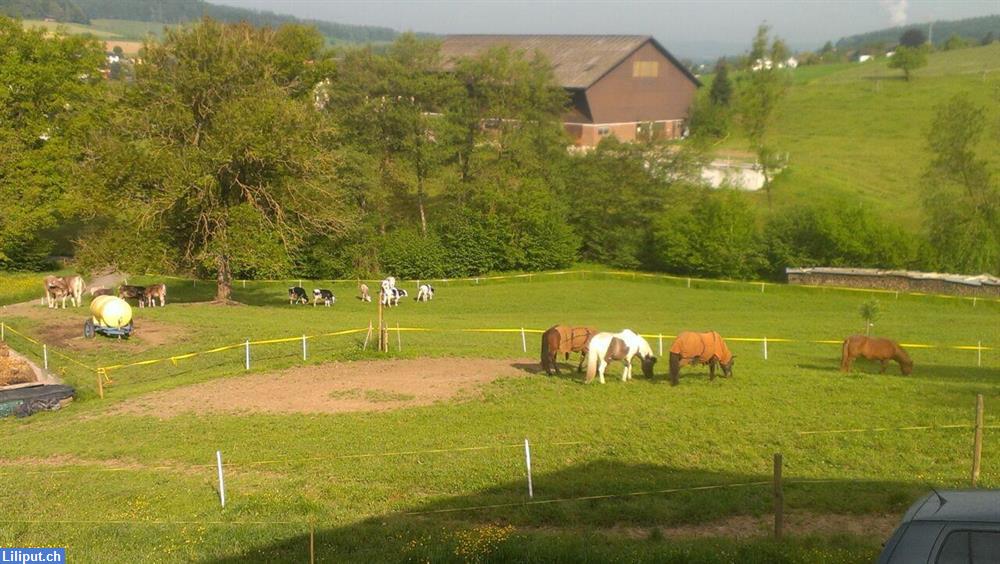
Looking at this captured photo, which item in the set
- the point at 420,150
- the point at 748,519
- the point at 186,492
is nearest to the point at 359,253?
the point at 420,150

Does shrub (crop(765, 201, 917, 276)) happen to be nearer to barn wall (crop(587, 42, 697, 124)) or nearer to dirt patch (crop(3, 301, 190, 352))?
barn wall (crop(587, 42, 697, 124))

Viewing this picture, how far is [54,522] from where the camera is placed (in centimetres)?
1295

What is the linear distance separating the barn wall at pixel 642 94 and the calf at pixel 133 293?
2028 inches

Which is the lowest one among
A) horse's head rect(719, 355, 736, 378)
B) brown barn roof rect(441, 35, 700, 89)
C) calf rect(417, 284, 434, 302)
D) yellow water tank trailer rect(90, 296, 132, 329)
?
calf rect(417, 284, 434, 302)

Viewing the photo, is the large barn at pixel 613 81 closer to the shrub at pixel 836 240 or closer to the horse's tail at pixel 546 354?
the shrub at pixel 836 240

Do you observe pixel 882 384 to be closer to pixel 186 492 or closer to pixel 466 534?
pixel 466 534

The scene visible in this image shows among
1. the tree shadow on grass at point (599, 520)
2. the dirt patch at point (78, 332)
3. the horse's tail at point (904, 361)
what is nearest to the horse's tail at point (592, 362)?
the tree shadow on grass at point (599, 520)

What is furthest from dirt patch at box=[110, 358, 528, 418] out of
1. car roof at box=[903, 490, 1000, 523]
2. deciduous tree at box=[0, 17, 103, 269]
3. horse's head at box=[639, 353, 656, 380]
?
deciduous tree at box=[0, 17, 103, 269]

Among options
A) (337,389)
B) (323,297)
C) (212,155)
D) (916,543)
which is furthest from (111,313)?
(916,543)

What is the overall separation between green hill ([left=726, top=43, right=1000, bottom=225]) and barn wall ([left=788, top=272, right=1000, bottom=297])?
13287 millimetres

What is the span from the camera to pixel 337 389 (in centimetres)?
2253

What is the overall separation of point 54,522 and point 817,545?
10432mm

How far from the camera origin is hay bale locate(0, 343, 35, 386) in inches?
940

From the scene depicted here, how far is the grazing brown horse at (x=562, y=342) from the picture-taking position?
76.7ft
